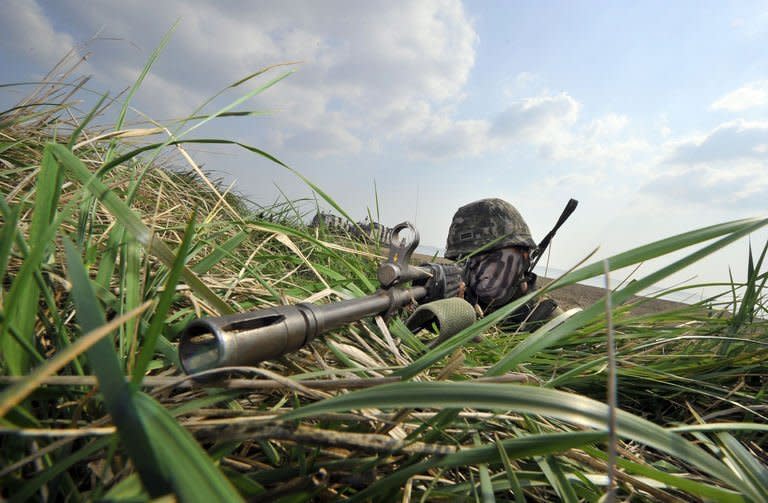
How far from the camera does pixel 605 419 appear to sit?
1.28 feet

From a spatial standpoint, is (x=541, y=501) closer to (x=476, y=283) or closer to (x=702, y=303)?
(x=702, y=303)

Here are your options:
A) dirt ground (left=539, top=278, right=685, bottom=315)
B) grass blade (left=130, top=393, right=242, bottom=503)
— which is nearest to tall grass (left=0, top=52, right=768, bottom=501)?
grass blade (left=130, top=393, right=242, bottom=503)

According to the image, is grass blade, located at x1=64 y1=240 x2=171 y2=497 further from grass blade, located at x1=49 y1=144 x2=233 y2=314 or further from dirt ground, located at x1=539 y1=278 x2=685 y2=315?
dirt ground, located at x1=539 y1=278 x2=685 y2=315

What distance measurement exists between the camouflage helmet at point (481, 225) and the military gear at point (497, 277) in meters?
0.19

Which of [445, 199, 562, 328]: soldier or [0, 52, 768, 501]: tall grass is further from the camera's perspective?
[445, 199, 562, 328]: soldier

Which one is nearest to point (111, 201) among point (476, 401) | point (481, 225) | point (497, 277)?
point (476, 401)

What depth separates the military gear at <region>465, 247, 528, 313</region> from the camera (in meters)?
2.77

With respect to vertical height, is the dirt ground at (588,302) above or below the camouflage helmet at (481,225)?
below

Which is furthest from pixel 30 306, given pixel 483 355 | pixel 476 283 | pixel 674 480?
pixel 476 283

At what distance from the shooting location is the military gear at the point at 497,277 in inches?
109

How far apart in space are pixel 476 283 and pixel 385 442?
7.92ft

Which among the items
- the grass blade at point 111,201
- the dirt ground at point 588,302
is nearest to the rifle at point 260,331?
the grass blade at point 111,201

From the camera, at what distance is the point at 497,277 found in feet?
9.09

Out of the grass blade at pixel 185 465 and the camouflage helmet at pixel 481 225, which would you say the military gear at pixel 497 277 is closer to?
the camouflage helmet at pixel 481 225
